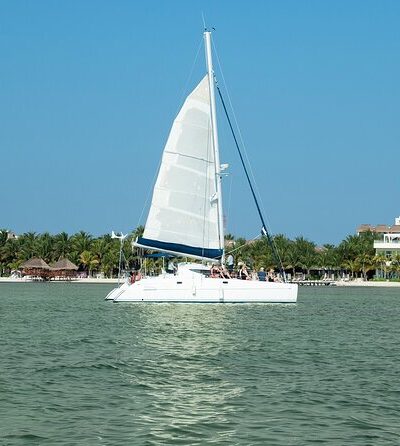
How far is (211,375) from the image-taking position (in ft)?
72.6

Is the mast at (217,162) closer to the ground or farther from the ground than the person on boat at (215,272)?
farther from the ground

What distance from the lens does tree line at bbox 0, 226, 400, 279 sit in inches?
6014

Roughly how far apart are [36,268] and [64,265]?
4.66 metres

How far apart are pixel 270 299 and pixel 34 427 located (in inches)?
1537

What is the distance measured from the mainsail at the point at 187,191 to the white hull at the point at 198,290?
290 cm

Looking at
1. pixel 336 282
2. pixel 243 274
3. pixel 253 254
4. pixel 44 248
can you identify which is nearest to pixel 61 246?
pixel 44 248

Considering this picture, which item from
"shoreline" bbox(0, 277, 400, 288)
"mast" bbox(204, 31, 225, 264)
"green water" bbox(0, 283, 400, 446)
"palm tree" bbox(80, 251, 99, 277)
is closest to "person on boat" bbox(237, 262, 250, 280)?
"mast" bbox(204, 31, 225, 264)

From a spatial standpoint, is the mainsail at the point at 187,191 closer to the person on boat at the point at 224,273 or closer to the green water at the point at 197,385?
the person on boat at the point at 224,273

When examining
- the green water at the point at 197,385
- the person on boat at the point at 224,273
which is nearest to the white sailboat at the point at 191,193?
the person on boat at the point at 224,273

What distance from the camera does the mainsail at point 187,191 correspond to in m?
55.2

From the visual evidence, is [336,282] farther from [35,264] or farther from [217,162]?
[217,162]

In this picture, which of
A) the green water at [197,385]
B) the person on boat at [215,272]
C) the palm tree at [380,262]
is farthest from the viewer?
the palm tree at [380,262]

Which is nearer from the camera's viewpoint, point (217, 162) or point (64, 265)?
point (217, 162)

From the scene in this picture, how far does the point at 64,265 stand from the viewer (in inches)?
6029
